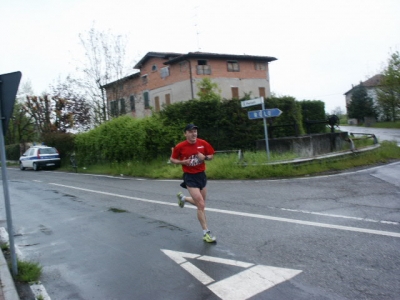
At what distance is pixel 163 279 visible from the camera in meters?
4.32

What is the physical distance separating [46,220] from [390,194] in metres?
7.68

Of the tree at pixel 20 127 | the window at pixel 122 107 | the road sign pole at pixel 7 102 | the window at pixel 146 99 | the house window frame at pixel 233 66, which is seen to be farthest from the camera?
the tree at pixel 20 127

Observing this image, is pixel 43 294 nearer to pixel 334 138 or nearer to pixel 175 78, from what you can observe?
pixel 334 138

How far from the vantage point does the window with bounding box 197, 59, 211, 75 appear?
36875mm

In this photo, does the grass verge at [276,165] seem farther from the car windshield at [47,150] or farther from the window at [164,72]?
the window at [164,72]

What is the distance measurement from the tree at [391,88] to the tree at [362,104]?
6805 mm

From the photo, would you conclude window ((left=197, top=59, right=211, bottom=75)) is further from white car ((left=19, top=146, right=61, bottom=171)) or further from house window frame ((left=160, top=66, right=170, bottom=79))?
white car ((left=19, top=146, right=61, bottom=171))

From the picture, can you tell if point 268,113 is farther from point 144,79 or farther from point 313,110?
point 144,79

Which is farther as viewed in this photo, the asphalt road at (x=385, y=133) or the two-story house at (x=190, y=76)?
the two-story house at (x=190, y=76)

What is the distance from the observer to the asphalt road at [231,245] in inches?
157

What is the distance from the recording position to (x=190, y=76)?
119 feet

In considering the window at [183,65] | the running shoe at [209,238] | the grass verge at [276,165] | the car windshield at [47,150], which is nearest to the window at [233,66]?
the window at [183,65]

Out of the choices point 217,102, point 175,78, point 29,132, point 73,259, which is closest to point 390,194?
point 73,259

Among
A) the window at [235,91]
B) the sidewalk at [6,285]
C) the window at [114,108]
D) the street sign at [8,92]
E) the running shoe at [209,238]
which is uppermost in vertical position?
the window at [235,91]
